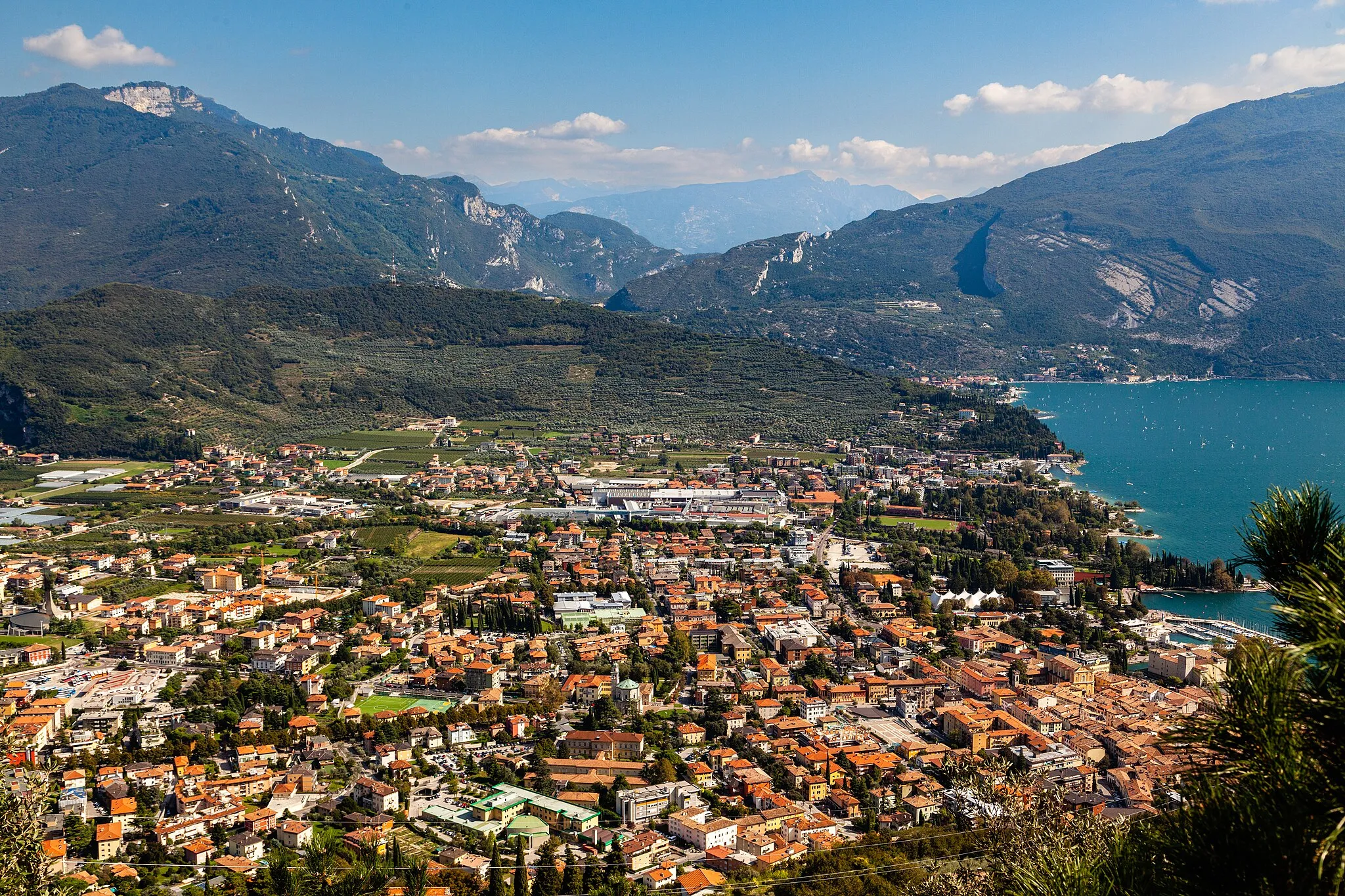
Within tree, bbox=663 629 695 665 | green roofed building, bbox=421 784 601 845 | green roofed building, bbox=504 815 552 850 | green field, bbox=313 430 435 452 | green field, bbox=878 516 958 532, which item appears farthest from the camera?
green field, bbox=313 430 435 452

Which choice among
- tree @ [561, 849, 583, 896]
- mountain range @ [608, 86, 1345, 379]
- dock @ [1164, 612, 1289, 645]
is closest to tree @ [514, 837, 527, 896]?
tree @ [561, 849, 583, 896]

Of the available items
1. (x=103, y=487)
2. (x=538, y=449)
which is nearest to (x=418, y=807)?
(x=103, y=487)

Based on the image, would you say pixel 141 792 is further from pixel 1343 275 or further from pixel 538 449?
pixel 1343 275

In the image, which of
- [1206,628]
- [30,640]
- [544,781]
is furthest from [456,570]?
[1206,628]

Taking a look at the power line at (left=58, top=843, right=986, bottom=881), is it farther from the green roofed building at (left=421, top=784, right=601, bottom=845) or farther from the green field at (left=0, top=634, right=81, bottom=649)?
the green field at (left=0, top=634, right=81, bottom=649)

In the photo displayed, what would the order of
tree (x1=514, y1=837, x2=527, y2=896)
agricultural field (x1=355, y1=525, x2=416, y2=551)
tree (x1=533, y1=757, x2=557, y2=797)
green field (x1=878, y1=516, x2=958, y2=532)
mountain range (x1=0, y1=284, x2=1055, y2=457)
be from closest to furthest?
tree (x1=514, y1=837, x2=527, y2=896) < tree (x1=533, y1=757, x2=557, y2=797) < agricultural field (x1=355, y1=525, x2=416, y2=551) < green field (x1=878, y1=516, x2=958, y2=532) < mountain range (x1=0, y1=284, x2=1055, y2=457)

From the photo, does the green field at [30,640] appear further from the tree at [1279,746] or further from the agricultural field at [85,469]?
the tree at [1279,746]
